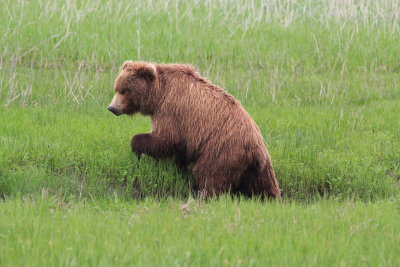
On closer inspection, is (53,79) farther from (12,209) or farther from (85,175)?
(12,209)

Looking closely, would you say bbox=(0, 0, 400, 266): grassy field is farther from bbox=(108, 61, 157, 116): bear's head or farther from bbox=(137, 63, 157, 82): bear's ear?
bbox=(137, 63, 157, 82): bear's ear

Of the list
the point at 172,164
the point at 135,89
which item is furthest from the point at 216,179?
the point at 135,89

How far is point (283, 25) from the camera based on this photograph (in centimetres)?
1316

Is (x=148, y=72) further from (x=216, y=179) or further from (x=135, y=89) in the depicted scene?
(x=216, y=179)

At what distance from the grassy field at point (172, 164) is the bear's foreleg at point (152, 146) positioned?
356mm

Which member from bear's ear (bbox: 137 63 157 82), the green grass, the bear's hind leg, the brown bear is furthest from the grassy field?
bear's ear (bbox: 137 63 157 82)

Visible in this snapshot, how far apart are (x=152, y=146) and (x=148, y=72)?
32.2 inches

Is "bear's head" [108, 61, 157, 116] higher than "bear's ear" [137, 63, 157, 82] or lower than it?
lower

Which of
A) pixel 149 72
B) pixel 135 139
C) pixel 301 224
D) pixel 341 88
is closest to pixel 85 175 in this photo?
pixel 135 139

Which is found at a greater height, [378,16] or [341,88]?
[378,16]

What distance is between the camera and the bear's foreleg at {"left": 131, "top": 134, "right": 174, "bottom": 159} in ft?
23.4

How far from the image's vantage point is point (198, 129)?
23.0 feet

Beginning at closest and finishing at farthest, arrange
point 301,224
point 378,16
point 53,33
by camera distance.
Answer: point 301,224
point 53,33
point 378,16

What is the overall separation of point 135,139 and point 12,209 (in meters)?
1.85
